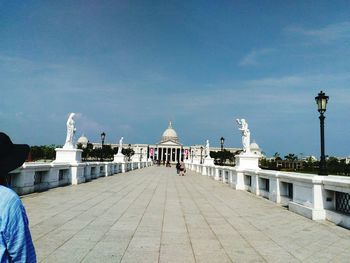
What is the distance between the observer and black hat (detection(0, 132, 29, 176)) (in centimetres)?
243

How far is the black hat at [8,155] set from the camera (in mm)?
2428

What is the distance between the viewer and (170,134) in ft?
586

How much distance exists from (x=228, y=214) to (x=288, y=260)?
5.01 meters

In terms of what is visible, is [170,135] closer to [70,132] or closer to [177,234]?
[70,132]

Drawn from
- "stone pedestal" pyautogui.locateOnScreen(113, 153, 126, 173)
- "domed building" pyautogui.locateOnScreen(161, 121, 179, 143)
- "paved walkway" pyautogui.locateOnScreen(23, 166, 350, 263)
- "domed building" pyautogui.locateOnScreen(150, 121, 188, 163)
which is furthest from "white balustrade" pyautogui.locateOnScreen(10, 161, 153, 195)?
"domed building" pyautogui.locateOnScreen(161, 121, 179, 143)

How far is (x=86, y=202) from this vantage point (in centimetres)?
1287

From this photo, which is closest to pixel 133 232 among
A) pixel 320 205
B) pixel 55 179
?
pixel 320 205

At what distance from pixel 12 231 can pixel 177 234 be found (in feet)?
19.6

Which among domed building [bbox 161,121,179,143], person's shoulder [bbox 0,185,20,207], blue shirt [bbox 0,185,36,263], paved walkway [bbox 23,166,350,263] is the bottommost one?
paved walkway [bbox 23,166,350,263]

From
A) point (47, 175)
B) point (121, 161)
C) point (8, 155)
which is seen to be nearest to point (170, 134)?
point (121, 161)

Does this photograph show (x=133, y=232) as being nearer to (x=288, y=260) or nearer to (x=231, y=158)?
(x=288, y=260)

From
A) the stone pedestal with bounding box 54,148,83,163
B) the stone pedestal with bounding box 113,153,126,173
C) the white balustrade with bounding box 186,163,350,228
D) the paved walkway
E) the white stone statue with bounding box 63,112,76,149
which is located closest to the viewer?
the paved walkway

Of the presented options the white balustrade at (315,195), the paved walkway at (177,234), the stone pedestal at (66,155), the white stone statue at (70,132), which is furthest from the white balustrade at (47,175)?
the white balustrade at (315,195)

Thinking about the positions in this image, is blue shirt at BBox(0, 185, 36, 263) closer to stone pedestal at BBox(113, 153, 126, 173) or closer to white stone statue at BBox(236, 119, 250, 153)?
white stone statue at BBox(236, 119, 250, 153)
